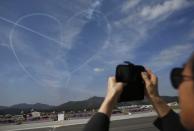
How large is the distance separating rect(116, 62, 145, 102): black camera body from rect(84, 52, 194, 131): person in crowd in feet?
0.14

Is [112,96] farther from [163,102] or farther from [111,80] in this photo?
[163,102]

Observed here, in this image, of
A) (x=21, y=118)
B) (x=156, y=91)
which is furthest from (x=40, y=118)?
(x=156, y=91)

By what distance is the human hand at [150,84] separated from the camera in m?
2.76

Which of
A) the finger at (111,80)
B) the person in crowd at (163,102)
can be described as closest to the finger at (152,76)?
the person in crowd at (163,102)

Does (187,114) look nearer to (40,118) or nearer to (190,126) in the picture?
(190,126)

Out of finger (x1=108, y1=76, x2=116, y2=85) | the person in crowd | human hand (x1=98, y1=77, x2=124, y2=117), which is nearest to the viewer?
the person in crowd

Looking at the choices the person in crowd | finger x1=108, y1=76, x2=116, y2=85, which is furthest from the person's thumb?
finger x1=108, y1=76, x2=116, y2=85

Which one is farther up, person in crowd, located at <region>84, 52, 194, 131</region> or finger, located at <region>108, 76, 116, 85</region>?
finger, located at <region>108, 76, 116, 85</region>

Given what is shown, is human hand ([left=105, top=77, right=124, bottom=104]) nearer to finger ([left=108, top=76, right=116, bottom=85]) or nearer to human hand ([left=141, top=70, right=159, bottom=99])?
finger ([left=108, top=76, right=116, bottom=85])

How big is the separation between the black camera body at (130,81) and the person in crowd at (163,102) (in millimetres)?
42

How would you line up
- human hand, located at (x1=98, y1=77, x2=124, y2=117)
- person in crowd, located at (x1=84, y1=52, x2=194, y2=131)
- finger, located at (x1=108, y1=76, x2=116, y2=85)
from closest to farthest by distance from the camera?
1. person in crowd, located at (x1=84, y1=52, x2=194, y2=131)
2. human hand, located at (x1=98, y1=77, x2=124, y2=117)
3. finger, located at (x1=108, y1=76, x2=116, y2=85)

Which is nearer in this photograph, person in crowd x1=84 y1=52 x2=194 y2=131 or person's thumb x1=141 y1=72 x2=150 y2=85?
person in crowd x1=84 y1=52 x2=194 y2=131

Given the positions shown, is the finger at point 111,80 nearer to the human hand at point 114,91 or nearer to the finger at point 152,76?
the human hand at point 114,91

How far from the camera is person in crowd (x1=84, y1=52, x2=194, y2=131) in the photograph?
1.99 meters
